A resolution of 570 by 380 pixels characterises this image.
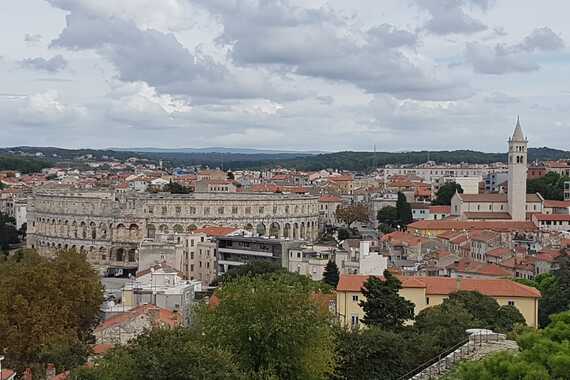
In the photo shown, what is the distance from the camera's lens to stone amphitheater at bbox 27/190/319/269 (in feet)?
295

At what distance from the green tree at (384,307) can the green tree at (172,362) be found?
12209 millimetres

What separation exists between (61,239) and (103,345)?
6536cm

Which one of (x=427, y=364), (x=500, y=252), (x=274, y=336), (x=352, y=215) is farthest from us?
(x=352, y=215)

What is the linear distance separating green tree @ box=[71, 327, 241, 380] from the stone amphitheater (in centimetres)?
6573

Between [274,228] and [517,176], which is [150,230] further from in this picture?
[517,176]

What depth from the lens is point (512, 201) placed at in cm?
8844

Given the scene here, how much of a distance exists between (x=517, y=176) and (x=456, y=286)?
175ft

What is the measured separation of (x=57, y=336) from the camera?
1248 inches

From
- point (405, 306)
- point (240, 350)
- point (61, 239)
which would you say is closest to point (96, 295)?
point (405, 306)

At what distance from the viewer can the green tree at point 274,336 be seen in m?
23.2

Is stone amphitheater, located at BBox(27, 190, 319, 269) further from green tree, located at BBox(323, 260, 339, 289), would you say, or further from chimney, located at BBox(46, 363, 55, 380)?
chimney, located at BBox(46, 363, 55, 380)

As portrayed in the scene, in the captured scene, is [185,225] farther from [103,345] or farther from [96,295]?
[103,345]

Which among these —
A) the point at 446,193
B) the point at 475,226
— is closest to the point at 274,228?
the point at 446,193

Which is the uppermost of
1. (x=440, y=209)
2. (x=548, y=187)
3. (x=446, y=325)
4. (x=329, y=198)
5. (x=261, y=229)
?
(x=548, y=187)
